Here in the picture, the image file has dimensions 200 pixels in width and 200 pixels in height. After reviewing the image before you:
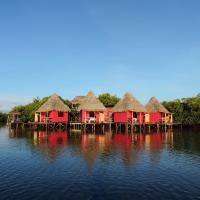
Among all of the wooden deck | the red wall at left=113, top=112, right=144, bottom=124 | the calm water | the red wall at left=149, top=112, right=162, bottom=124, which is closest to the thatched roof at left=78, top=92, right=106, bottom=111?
the wooden deck

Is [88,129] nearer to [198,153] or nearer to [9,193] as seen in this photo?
[198,153]

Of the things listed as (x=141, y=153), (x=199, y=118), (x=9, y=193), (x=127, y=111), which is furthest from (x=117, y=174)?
(x=199, y=118)

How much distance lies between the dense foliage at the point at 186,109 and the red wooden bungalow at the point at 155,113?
4527 mm

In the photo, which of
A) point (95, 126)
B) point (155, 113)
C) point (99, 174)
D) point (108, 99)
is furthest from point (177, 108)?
point (99, 174)

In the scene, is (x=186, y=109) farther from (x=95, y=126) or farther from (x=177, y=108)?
(x=95, y=126)

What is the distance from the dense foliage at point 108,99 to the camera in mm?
63213

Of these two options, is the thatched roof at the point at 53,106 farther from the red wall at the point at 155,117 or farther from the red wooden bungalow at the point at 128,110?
the red wall at the point at 155,117

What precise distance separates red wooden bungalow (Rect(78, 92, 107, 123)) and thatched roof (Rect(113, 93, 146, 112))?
269 cm

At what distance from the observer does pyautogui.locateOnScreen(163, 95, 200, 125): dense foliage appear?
189ft

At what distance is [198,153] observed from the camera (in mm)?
24781

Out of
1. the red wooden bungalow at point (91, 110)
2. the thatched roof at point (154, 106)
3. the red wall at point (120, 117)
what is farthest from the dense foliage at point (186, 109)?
the red wooden bungalow at point (91, 110)

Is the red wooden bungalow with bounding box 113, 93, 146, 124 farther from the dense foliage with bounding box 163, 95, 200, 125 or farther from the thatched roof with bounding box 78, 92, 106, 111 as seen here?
the dense foliage with bounding box 163, 95, 200, 125

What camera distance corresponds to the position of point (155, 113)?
182ft

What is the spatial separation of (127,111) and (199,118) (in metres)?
18.5
